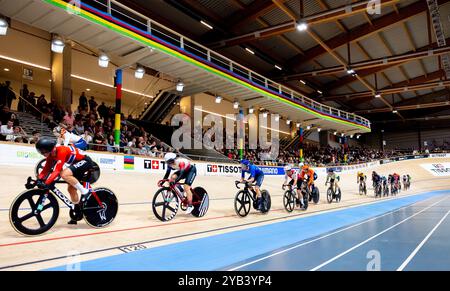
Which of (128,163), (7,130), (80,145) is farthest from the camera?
(128,163)

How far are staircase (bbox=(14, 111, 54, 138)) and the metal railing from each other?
4.01 m

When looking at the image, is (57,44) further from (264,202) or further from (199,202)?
(264,202)

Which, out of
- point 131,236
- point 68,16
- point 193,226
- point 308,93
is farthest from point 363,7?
point 308,93

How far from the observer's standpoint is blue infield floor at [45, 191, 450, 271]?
10.7 feet

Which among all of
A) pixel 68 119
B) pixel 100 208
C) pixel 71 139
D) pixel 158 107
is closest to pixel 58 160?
pixel 71 139

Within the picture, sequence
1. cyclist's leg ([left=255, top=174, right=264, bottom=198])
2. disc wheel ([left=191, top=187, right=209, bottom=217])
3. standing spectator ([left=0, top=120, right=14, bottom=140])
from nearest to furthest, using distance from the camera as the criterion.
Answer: disc wheel ([left=191, top=187, right=209, bottom=217]) → cyclist's leg ([left=255, top=174, right=264, bottom=198]) → standing spectator ([left=0, top=120, right=14, bottom=140])

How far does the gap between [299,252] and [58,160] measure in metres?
3.35

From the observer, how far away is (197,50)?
1309 cm

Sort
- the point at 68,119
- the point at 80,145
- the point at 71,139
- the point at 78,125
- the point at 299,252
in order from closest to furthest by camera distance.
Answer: the point at 299,252
the point at 71,139
the point at 80,145
the point at 68,119
the point at 78,125

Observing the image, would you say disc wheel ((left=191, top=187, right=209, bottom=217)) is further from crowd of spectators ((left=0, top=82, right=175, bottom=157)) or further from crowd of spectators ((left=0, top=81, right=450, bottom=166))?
crowd of spectators ((left=0, top=82, right=175, bottom=157))

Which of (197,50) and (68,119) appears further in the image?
(197,50)

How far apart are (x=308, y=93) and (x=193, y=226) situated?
26.0m

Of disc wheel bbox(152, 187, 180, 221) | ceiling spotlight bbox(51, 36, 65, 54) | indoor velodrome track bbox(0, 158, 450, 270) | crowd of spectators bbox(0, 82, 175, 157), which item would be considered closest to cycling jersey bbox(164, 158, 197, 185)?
disc wheel bbox(152, 187, 180, 221)

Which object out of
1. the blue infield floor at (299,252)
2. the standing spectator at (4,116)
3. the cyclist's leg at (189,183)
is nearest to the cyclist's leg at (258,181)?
the blue infield floor at (299,252)
